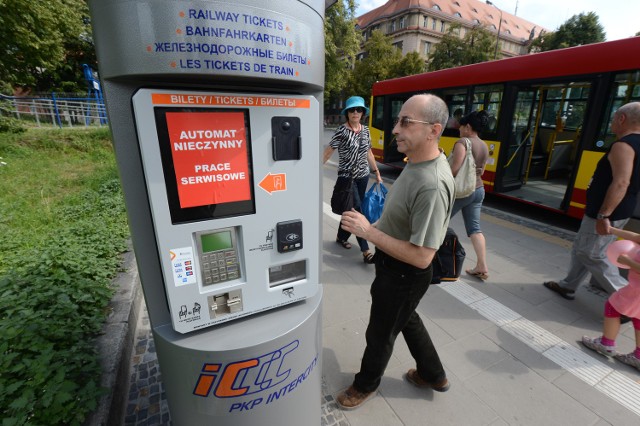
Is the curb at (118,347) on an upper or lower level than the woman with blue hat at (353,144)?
lower

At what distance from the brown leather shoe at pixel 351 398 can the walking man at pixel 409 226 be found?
0.68 ft

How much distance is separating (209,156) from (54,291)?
2088 millimetres

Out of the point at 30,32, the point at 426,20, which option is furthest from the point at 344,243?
the point at 426,20

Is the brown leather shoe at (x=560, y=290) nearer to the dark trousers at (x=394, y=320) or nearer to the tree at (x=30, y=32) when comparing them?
the dark trousers at (x=394, y=320)

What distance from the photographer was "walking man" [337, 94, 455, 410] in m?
1.55

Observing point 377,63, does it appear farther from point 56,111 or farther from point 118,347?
point 118,347

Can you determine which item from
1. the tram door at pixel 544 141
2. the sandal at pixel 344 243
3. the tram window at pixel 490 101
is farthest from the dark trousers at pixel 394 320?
the tram window at pixel 490 101

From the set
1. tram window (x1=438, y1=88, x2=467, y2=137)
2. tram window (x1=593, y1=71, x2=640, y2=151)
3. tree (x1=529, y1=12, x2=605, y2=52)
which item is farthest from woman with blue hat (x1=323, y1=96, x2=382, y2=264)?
tree (x1=529, y1=12, x2=605, y2=52)

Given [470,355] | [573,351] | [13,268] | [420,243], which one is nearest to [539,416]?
[470,355]

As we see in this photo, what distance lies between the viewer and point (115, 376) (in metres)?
1.96

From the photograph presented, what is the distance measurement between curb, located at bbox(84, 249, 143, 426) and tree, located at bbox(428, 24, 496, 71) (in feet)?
104

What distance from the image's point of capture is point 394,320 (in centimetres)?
184

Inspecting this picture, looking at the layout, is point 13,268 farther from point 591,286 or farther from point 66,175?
point 591,286

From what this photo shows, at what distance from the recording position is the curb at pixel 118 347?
1.80 meters
